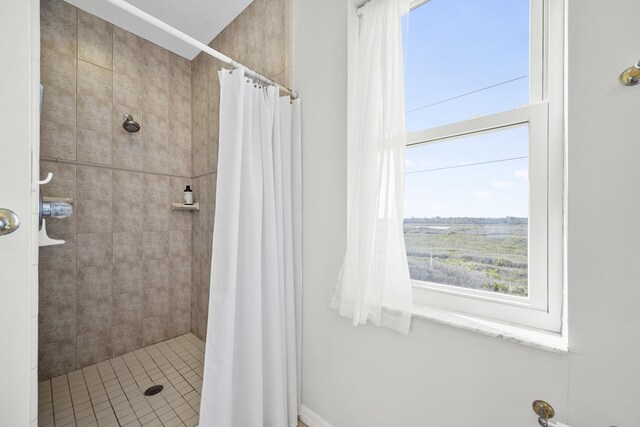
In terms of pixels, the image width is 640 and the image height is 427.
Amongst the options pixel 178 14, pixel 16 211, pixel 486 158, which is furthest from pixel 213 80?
pixel 486 158

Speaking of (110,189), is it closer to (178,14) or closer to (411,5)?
(178,14)

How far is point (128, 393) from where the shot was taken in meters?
1.65

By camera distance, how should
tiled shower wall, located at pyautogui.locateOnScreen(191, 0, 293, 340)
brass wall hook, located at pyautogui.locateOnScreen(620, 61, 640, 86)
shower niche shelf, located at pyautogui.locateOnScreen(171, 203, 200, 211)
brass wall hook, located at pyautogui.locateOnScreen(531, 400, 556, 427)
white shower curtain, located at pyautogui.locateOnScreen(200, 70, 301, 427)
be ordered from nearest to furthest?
brass wall hook, located at pyautogui.locateOnScreen(620, 61, 640, 86), brass wall hook, located at pyautogui.locateOnScreen(531, 400, 556, 427), white shower curtain, located at pyautogui.locateOnScreen(200, 70, 301, 427), tiled shower wall, located at pyautogui.locateOnScreen(191, 0, 293, 340), shower niche shelf, located at pyautogui.locateOnScreen(171, 203, 200, 211)

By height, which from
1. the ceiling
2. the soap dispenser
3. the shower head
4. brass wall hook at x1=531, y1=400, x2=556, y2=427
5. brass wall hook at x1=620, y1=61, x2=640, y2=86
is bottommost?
brass wall hook at x1=531, y1=400, x2=556, y2=427

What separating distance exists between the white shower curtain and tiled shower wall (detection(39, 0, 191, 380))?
145 centimetres

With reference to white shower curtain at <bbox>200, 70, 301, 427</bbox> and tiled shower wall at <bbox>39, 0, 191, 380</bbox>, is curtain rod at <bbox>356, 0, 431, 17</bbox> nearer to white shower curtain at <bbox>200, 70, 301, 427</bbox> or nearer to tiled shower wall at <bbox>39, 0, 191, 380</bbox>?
white shower curtain at <bbox>200, 70, 301, 427</bbox>

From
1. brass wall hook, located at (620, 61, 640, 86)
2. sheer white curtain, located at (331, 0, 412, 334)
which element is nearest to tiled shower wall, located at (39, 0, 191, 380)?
sheer white curtain, located at (331, 0, 412, 334)

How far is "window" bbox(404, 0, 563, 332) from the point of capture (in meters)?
0.81

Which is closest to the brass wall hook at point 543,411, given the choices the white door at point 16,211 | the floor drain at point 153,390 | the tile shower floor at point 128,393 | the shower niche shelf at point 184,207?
the white door at point 16,211

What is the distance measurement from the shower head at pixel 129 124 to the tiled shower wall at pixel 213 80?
1.57 feet

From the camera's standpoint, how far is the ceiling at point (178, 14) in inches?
69.7

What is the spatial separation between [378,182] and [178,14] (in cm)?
202

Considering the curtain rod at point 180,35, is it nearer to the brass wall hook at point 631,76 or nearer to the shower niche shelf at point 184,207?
the brass wall hook at point 631,76

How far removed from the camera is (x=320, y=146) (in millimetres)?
1348
